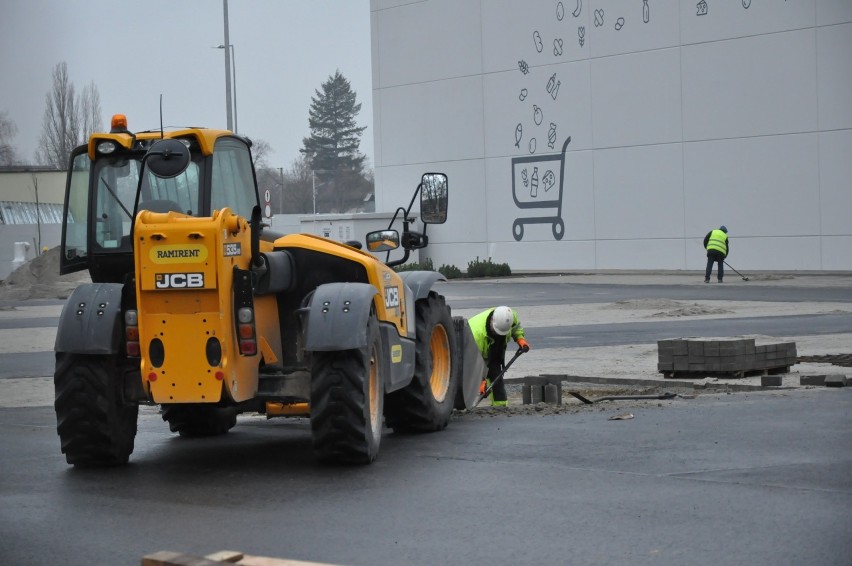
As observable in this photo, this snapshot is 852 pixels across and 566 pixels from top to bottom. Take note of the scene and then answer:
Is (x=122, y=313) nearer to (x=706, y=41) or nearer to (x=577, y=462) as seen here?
(x=577, y=462)

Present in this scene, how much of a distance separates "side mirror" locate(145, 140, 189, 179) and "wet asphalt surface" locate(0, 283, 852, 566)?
2206mm

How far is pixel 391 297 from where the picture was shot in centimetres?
1062

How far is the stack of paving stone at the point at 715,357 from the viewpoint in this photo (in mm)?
16031

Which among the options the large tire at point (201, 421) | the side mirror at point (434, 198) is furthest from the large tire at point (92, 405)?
the side mirror at point (434, 198)

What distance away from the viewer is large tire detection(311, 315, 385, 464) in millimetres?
9344

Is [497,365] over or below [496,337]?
below

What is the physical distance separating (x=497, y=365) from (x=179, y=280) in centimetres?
668

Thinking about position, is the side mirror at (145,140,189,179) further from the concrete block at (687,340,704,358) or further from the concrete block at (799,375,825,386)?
the concrete block at (799,375,825,386)

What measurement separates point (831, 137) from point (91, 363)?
38.9 metres

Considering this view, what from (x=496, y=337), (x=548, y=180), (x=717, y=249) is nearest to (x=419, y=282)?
(x=496, y=337)

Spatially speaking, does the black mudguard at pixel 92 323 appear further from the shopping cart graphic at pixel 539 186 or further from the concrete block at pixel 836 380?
the shopping cart graphic at pixel 539 186

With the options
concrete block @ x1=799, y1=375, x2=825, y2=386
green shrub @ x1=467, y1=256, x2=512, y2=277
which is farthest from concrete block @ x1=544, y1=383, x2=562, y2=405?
green shrub @ x1=467, y1=256, x2=512, y2=277

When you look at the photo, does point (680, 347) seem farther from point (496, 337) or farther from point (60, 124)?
point (60, 124)

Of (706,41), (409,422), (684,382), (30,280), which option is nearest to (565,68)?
(706,41)
